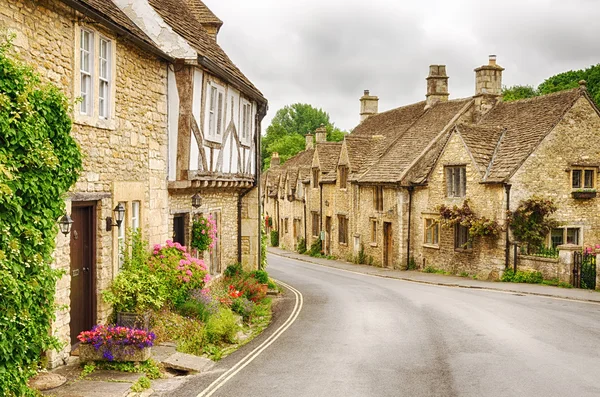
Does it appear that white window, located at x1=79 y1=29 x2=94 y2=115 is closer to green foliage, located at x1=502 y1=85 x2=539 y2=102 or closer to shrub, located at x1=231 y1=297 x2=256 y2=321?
shrub, located at x1=231 y1=297 x2=256 y2=321

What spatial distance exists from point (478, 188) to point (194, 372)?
19458 millimetres

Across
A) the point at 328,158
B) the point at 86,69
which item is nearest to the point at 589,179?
the point at 328,158

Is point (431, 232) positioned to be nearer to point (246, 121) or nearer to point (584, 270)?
point (584, 270)

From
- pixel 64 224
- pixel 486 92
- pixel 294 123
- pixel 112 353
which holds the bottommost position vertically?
pixel 112 353

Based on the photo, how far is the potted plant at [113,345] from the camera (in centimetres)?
1043

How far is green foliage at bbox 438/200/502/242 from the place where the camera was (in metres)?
26.4

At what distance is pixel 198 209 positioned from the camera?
17.4 meters

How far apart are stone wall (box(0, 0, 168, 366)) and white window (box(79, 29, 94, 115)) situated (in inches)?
8.4

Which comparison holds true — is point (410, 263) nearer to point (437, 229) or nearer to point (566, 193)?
point (437, 229)

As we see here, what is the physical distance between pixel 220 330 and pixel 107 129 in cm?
473

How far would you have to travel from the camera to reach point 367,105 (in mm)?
50969

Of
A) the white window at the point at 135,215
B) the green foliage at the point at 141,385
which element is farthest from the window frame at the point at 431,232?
the green foliage at the point at 141,385

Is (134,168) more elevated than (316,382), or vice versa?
(134,168)

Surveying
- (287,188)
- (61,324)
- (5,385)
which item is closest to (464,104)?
(287,188)
